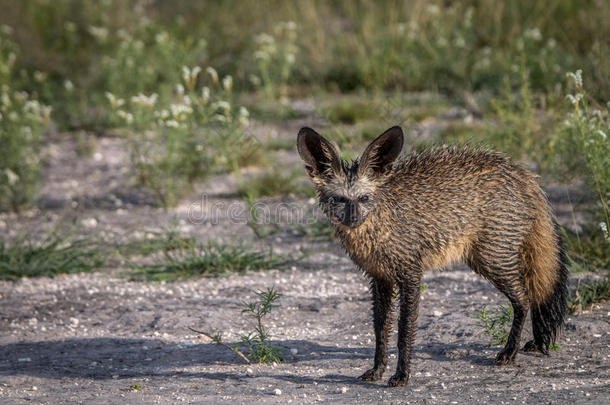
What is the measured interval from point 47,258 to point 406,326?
384 centimetres

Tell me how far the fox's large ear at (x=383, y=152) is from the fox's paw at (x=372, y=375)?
1.15 m

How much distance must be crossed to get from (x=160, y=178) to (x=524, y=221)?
185 inches

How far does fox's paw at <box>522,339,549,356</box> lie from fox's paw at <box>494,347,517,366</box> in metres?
0.24

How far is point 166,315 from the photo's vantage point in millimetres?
5965

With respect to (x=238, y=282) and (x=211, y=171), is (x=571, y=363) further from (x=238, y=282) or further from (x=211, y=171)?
(x=211, y=171)

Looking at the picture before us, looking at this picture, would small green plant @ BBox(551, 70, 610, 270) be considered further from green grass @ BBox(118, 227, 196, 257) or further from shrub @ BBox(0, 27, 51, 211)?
shrub @ BBox(0, 27, 51, 211)

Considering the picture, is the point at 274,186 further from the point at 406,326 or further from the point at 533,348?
the point at 406,326

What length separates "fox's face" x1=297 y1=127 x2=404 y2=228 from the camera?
14.6 ft

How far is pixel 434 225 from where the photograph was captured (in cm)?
469

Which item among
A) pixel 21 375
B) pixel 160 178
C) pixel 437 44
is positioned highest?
pixel 437 44

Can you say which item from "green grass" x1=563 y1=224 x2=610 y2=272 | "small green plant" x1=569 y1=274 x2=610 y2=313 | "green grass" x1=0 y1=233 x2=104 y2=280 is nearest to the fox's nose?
"small green plant" x1=569 y1=274 x2=610 y2=313

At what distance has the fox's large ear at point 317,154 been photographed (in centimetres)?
449

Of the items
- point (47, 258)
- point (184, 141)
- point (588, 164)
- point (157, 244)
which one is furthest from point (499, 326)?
point (184, 141)

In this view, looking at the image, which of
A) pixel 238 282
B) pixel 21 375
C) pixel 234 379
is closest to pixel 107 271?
pixel 238 282
